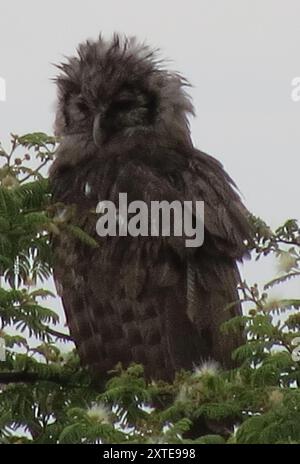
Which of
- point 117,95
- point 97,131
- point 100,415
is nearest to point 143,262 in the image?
point 97,131

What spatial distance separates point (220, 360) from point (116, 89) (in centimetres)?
190

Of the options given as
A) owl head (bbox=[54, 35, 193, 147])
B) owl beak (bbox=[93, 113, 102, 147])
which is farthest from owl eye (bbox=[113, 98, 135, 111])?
owl beak (bbox=[93, 113, 102, 147])

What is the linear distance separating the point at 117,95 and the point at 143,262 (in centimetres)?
130

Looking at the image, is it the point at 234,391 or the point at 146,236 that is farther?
the point at 146,236

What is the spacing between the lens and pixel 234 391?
562 cm

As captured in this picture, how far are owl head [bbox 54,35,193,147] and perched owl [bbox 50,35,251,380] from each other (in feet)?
0.07

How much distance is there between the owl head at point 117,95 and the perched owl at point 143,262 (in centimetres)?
2

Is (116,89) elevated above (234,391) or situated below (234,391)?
above

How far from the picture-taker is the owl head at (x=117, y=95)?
8.46 metres

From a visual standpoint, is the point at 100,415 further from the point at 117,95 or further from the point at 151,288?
the point at 117,95

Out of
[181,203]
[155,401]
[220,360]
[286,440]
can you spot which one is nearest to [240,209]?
[181,203]

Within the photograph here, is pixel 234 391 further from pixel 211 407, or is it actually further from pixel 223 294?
pixel 223 294

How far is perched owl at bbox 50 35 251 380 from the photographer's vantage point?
25.0 ft
